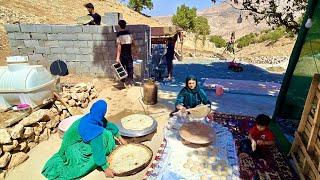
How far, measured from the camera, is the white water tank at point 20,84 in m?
5.18

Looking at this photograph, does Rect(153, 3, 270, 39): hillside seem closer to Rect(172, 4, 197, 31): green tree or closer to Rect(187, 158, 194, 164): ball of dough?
Rect(172, 4, 197, 31): green tree

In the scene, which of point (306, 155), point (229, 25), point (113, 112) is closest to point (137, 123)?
point (113, 112)

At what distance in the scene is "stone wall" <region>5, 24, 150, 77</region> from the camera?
801cm

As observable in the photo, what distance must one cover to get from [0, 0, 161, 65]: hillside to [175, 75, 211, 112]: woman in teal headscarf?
697 centimetres

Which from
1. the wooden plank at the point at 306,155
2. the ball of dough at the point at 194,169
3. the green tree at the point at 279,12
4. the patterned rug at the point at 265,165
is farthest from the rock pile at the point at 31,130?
the green tree at the point at 279,12

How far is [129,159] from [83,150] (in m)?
0.68

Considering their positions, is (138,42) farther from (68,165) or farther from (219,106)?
(68,165)

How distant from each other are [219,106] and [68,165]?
3.85 m

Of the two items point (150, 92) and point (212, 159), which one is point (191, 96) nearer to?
point (212, 159)

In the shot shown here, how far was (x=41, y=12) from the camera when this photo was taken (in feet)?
62.1

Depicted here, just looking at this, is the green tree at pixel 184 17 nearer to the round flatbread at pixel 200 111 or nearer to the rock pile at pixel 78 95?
the rock pile at pixel 78 95

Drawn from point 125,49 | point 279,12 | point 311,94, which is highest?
point 279,12

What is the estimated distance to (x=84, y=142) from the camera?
393cm

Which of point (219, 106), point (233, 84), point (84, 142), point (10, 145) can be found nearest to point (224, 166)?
point (84, 142)
